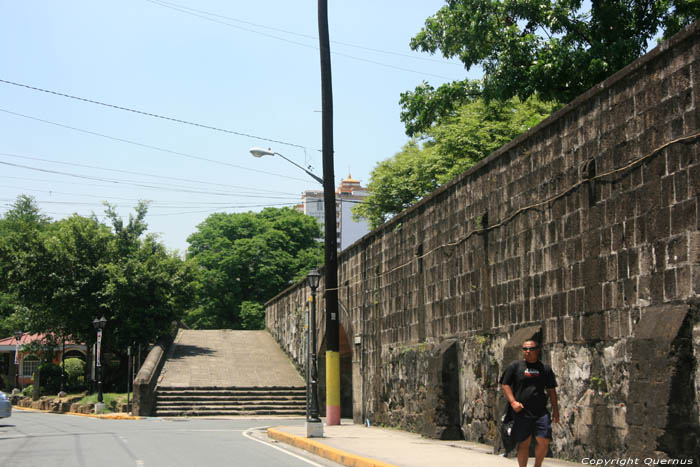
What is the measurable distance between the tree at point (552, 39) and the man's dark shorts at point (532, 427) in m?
11.8

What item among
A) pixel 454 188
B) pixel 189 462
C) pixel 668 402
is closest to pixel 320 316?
pixel 454 188

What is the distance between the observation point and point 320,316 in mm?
27375

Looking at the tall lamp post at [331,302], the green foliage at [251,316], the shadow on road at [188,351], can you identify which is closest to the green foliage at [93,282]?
the shadow on road at [188,351]

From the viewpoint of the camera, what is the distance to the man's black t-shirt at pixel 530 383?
812cm

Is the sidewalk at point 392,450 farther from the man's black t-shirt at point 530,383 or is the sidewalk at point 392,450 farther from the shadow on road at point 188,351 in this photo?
the shadow on road at point 188,351

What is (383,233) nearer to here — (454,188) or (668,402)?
(454,188)

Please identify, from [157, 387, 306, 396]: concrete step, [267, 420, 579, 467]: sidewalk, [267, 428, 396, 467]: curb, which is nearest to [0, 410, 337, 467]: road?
[267, 428, 396, 467]: curb

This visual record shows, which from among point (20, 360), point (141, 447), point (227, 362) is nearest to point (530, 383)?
point (141, 447)

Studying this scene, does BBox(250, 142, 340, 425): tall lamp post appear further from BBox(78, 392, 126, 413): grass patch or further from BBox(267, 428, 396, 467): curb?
BBox(78, 392, 126, 413): grass patch

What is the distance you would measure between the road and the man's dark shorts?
14.1 feet

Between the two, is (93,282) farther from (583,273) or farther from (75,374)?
(583,273)

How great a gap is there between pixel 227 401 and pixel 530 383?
20.7 metres

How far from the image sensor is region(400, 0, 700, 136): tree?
18.2 meters

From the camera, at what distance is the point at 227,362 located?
Answer: 3269cm
